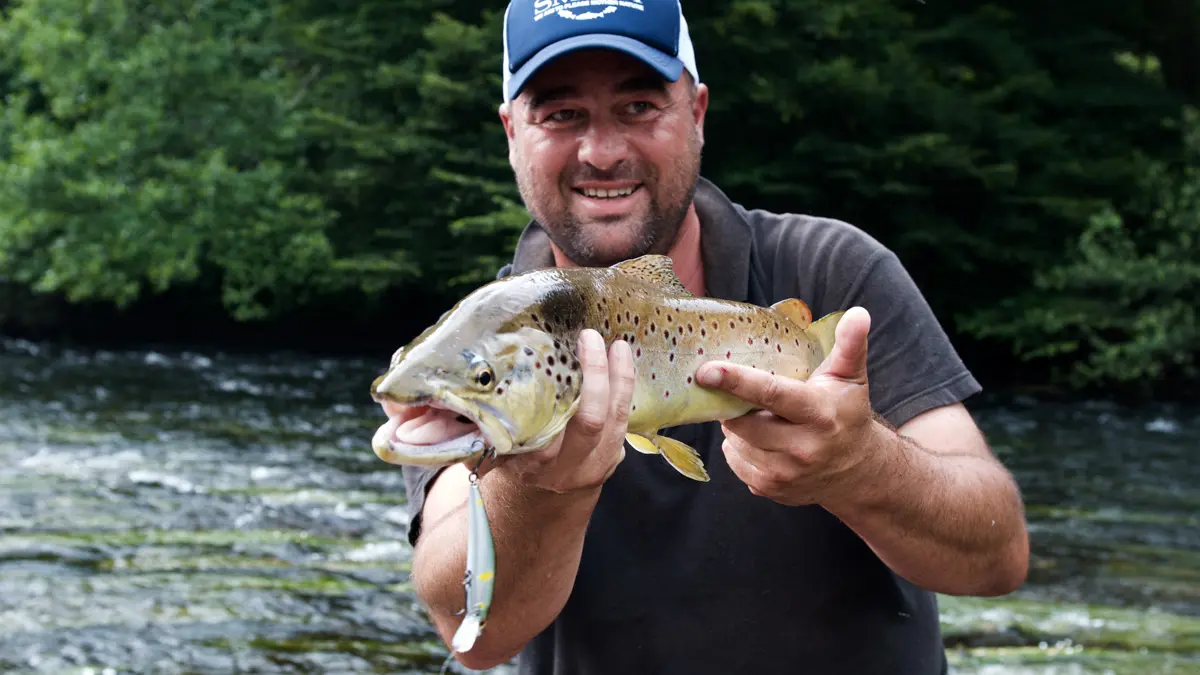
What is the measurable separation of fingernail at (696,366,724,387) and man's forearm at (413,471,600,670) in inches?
12.2

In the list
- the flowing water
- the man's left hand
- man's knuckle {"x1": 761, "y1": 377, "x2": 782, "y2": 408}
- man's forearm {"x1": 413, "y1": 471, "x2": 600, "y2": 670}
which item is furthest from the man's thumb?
the flowing water

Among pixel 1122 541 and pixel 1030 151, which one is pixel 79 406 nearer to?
pixel 1122 541

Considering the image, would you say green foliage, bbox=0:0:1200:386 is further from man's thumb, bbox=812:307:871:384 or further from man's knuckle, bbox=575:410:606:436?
man's knuckle, bbox=575:410:606:436

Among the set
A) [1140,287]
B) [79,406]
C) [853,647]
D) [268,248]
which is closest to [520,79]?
[853,647]

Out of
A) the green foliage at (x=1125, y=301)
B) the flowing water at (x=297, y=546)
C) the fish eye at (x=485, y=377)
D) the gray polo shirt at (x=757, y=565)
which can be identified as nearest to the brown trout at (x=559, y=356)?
the fish eye at (x=485, y=377)

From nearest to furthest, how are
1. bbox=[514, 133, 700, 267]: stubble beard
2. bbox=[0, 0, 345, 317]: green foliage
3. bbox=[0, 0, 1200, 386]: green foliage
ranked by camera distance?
bbox=[514, 133, 700, 267]: stubble beard, bbox=[0, 0, 1200, 386]: green foliage, bbox=[0, 0, 345, 317]: green foliage

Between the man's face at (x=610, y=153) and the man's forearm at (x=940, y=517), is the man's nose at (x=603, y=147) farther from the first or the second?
the man's forearm at (x=940, y=517)

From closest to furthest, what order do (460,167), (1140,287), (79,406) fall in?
(79,406)
(1140,287)
(460,167)

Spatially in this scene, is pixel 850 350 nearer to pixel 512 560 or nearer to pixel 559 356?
pixel 559 356

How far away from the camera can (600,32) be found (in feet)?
9.53

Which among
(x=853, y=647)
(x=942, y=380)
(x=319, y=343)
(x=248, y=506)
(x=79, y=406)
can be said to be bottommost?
(x=319, y=343)

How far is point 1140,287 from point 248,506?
1218 cm

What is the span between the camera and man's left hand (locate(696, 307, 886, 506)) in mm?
2162

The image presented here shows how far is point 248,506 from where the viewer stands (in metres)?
9.47
